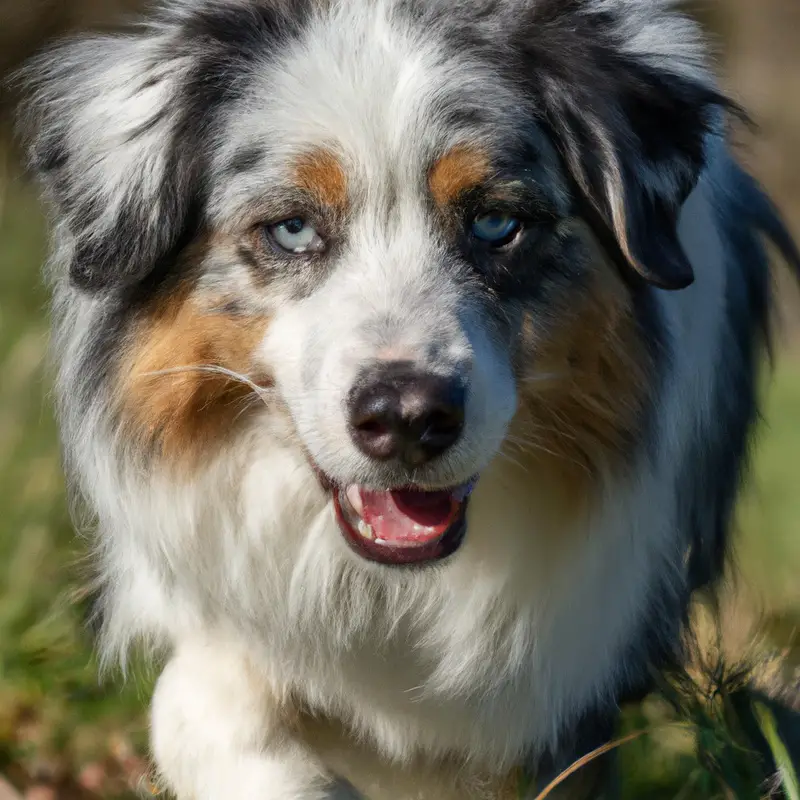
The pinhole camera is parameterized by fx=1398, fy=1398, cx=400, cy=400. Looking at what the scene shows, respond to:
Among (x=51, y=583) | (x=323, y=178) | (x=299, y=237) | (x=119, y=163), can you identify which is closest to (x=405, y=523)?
(x=299, y=237)

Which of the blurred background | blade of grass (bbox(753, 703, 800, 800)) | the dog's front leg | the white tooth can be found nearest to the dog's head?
the white tooth

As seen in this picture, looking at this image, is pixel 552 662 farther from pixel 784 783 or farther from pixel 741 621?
pixel 741 621

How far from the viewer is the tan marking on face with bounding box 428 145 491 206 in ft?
10.3

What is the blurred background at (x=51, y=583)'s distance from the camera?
12.9 ft

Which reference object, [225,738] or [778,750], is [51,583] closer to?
[225,738]

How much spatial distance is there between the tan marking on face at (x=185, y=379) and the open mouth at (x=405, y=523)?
377mm

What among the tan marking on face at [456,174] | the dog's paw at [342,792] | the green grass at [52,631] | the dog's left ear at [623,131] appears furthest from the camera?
the green grass at [52,631]

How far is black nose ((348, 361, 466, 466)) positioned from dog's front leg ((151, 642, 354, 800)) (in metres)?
0.95

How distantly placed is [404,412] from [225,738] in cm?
116

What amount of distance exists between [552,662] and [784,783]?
77 cm

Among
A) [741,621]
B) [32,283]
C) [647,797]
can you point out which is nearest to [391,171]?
[647,797]

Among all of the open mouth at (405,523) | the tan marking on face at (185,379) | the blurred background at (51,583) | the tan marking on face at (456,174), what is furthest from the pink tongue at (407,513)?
the blurred background at (51,583)

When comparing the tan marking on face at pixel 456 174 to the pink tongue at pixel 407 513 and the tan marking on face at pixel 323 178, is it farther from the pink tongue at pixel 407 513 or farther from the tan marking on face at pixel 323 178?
the pink tongue at pixel 407 513

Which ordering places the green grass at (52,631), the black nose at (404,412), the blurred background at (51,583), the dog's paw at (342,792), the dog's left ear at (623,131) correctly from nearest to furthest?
the black nose at (404,412) < the dog's left ear at (623,131) < the dog's paw at (342,792) < the green grass at (52,631) < the blurred background at (51,583)
